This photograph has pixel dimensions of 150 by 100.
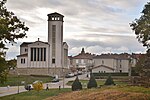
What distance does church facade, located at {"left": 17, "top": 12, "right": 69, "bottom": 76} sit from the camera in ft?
354

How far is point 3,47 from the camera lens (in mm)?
23328

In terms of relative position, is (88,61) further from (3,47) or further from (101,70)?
(3,47)

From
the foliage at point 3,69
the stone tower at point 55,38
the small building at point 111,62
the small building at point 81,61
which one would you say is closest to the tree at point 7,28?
the foliage at point 3,69

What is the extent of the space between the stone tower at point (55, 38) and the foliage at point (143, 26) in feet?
240

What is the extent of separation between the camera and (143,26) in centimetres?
3147

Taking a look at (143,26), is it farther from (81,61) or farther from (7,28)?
(81,61)

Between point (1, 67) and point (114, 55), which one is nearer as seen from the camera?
point (1, 67)

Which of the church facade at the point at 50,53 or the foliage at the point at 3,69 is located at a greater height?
the church facade at the point at 50,53

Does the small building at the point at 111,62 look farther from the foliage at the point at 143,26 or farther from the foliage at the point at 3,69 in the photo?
the foliage at the point at 3,69

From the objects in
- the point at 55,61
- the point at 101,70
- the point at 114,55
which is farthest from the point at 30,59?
the point at 114,55

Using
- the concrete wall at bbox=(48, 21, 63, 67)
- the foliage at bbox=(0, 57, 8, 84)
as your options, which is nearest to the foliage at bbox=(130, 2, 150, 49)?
the foliage at bbox=(0, 57, 8, 84)

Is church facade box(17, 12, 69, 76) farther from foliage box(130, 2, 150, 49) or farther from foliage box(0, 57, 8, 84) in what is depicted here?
foliage box(0, 57, 8, 84)

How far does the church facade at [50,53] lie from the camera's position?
4246 inches

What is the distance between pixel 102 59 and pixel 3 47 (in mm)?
100785
